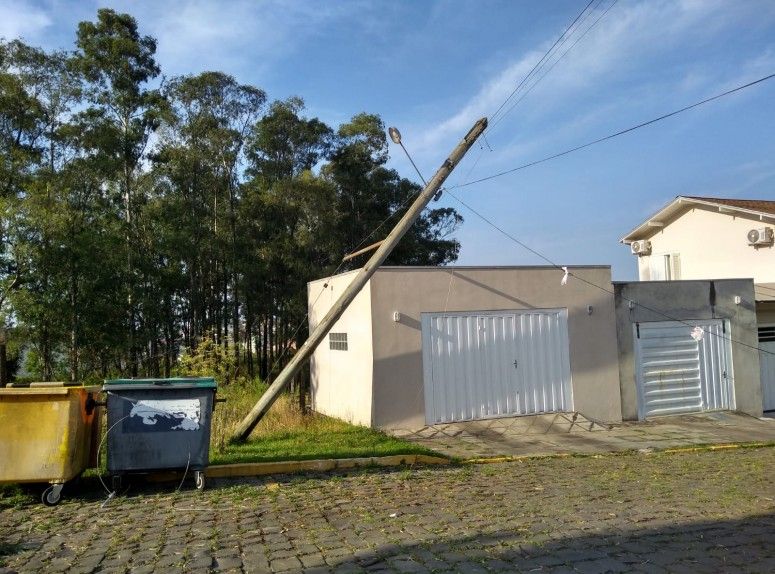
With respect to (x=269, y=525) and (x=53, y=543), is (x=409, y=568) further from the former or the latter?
(x=53, y=543)

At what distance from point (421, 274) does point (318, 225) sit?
1324 centimetres

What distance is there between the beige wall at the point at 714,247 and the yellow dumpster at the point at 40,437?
18.5m

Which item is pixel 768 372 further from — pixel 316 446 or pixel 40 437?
pixel 40 437

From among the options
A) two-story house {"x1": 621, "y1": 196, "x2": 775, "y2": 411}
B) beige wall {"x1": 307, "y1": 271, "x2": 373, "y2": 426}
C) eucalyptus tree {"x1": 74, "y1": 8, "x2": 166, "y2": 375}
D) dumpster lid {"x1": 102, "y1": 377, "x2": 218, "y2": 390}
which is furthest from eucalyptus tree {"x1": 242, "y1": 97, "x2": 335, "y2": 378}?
dumpster lid {"x1": 102, "y1": 377, "x2": 218, "y2": 390}

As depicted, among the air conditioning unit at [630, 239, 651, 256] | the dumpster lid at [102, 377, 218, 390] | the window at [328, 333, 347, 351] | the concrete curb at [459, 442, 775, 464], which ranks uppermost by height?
the air conditioning unit at [630, 239, 651, 256]

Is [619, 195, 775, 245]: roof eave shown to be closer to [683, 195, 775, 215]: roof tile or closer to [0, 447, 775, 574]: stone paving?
[683, 195, 775, 215]: roof tile

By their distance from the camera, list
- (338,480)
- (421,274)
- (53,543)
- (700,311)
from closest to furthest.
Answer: (53,543) → (338,480) → (421,274) → (700,311)

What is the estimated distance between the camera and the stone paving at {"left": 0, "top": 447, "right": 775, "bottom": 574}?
5.41 meters

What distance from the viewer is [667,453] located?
1126cm

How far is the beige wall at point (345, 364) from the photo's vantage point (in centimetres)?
1322

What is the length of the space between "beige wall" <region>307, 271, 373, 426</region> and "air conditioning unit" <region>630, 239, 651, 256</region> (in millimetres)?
13037

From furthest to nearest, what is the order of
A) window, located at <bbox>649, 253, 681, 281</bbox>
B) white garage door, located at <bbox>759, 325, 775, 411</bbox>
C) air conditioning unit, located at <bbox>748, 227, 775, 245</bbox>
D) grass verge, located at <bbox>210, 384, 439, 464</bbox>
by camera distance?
window, located at <bbox>649, 253, 681, 281</bbox> < air conditioning unit, located at <bbox>748, 227, 775, 245</bbox> < white garage door, located at <bbox>759, 325, 775, 411</bbox> < grass verge, located at <bbox>210, 384, 439, 464</bbox>

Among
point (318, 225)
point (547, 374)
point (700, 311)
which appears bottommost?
point (547, 374)

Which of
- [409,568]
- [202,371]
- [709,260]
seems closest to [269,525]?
[409,568]
